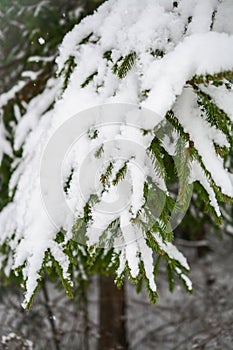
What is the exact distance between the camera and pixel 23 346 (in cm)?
376

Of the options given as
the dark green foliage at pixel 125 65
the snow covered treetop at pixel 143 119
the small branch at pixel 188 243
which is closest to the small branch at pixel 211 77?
the snow covered treetop at pixel 143 119

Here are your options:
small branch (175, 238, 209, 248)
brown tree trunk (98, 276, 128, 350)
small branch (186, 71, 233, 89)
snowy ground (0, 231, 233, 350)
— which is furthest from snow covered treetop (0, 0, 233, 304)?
small branch (175, 238, 209, 248)

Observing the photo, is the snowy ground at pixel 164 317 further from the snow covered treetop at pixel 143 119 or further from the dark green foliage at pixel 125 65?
the dark green foliage at pixel 125 65

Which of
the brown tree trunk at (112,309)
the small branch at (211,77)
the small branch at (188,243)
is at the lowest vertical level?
the small branch at (211,77)

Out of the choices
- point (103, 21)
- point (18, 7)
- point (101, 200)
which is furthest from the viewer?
point (18, 7)

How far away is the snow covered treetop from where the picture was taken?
5.83 feet

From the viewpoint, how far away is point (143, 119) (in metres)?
1.84

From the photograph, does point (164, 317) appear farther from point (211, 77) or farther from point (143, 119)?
point (211, 77)

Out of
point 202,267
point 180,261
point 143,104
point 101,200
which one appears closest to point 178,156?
point 143,104

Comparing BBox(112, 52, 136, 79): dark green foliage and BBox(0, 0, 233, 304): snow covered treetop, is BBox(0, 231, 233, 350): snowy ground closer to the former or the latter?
BBox(0, 0, 233, 304): snow covered treetop

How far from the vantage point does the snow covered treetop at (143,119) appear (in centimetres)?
178

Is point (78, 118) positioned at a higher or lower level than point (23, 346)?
higher

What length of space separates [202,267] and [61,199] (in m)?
7.72

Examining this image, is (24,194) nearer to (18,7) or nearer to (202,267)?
(18,7)
